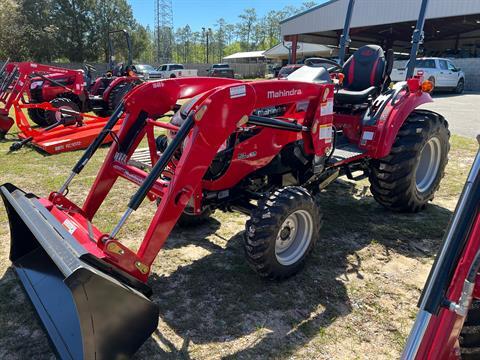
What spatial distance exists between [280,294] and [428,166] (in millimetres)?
2796

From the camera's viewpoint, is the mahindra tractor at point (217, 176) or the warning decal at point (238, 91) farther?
the warning decal at point (238, 91)

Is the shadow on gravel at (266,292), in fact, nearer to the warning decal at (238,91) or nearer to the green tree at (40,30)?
the warning decal at (238,91)

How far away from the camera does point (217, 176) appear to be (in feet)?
10.9

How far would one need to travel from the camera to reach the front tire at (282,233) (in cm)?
295

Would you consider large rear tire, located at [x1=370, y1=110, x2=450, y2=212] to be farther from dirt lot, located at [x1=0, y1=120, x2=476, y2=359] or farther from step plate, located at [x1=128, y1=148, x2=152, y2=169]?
step plate, located at [x1=128, y1=148, x2=152, y2=169]

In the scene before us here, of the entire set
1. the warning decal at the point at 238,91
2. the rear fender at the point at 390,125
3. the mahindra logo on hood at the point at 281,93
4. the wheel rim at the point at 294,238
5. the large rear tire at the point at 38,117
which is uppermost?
the warning decal at the point at 238,91

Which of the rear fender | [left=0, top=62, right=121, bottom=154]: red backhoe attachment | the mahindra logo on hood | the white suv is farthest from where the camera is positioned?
the white suv

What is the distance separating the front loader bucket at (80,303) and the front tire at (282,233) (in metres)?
0.90

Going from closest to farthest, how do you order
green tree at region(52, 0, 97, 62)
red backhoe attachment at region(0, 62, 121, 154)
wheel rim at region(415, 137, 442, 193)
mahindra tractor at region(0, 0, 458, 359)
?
mahindra tractor at region(0, 0, 458, 359)
wheel rim at region(415, 137, 442, 193)
red backhoe attachment at region(0, 62, 121, 154)
green tree at region(52, 0, 97, 62)

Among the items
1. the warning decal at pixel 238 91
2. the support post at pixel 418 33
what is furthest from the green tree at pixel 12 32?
the warning decal at pixel 238 91

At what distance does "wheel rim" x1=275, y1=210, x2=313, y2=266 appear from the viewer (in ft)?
10.6

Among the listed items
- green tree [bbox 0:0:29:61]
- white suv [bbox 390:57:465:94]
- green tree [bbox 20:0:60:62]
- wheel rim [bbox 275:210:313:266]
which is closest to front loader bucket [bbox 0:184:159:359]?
wheel rim [bbox 275:210:313:266]

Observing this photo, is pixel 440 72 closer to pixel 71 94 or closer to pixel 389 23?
pixel 389 23

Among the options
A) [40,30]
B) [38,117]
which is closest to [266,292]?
[38,117]
